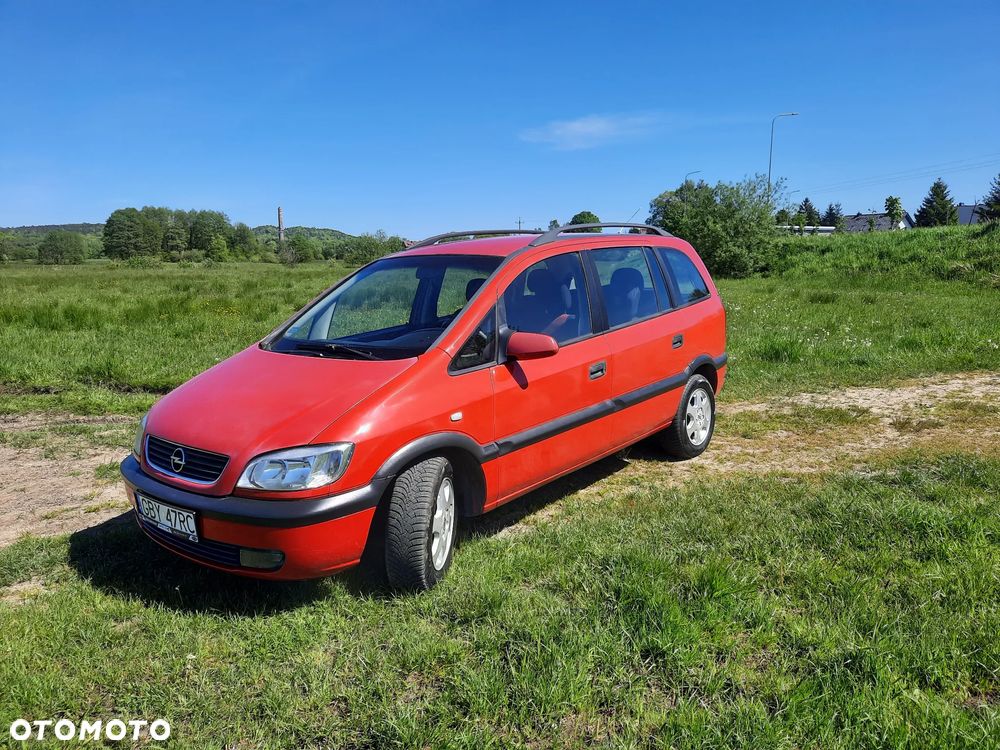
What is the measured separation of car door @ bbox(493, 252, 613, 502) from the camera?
392 centimetres

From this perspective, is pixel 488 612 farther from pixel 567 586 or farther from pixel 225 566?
pixel 225 566

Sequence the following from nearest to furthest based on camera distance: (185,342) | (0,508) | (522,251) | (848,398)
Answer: (522,251)
(0,508)
(848,398)
(185,342)

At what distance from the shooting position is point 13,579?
3703 mm

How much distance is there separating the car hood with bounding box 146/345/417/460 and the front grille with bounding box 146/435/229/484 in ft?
0.13

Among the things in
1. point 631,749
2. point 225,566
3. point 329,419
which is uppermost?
point 329,419

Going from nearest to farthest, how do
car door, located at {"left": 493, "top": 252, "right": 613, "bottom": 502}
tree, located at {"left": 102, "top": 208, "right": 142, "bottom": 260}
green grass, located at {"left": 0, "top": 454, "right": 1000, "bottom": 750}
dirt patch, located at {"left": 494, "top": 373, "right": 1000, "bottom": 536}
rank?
green grass, located at {"left": 0, "top": 454, "right": 1000, "bottom": 750}, car door, located at {"left": 493, "top": 252, "right": 613, "bottom": 502}, dirt patch, located at {"left": 494, "top": 373, "right": 1000, "bottom": 536}, tree, located at {"left": 102, "top": 208, "right": 142, "bottom": 260}

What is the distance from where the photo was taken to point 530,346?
3793 mm

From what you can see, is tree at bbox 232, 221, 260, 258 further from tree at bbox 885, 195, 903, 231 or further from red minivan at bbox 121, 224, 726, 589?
red minivan at bbox 121, 224, 726, 589

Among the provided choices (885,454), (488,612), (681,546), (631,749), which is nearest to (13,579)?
(488,612)

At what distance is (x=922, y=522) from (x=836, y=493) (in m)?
0.63

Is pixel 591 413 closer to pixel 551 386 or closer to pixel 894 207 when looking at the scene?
pixel 551 386

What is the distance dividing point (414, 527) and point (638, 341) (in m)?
2.30

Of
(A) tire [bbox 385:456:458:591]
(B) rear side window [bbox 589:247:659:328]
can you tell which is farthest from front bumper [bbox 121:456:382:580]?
(B) rear side window [bbox 589:247:659:328]

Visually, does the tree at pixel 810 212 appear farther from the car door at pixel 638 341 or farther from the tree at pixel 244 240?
the car door at pixel 638 341
